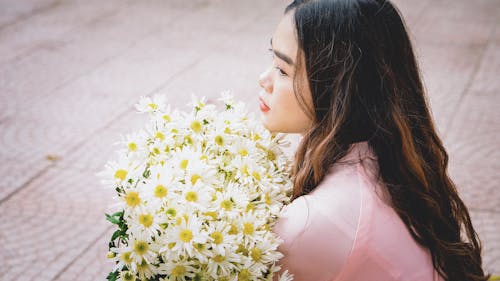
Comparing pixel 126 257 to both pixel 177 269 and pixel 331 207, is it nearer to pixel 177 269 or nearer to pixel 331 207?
pixel 177 269

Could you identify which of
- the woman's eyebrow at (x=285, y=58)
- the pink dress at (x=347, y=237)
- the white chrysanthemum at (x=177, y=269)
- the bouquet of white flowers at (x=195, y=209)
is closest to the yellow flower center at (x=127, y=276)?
the bouquet of white flowers at (x=195, y=209)

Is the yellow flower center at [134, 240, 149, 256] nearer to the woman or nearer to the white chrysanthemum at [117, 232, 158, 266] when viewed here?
the white chrysanthemum at [117, 232, 158, 266]

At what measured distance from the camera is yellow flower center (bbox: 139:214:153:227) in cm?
157

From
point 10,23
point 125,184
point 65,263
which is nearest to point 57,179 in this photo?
point 65,263

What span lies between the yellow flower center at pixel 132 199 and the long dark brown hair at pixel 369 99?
0.60 meters

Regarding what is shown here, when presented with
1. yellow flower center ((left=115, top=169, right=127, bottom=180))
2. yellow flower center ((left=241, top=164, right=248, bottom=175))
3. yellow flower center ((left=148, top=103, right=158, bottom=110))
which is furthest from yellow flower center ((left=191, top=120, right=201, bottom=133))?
yellow flower center ((left=115, top=169, right=127, bottom=180))

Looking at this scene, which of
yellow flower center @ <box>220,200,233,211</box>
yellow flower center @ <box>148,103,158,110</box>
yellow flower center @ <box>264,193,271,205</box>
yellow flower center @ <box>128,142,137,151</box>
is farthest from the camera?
yellow flower center @ <box>148,103,158,110</box>

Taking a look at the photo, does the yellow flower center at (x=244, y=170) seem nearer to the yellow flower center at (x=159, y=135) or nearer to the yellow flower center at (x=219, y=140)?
the yellow flower center at (x=219, y=140)

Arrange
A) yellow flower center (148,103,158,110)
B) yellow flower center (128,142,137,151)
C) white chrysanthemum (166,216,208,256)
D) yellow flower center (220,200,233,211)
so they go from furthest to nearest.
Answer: yellow flower center (148,103,158,110) → yellow flower center (128,142,137,151) → yellow flower center (220,200,233,211) → white chrysanthemum (166,216,208,256)

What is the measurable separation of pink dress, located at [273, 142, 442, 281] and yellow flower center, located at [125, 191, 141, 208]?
0.43 metres

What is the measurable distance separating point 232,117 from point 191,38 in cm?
503

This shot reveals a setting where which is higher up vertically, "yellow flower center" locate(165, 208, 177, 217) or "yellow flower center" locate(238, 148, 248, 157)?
"yellow flower center" locate(165, 208, 177, 217)

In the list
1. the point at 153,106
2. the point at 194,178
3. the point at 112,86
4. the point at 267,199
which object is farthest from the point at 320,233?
the point at 112,86

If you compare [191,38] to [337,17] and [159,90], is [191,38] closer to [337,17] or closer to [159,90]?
[159,90]
